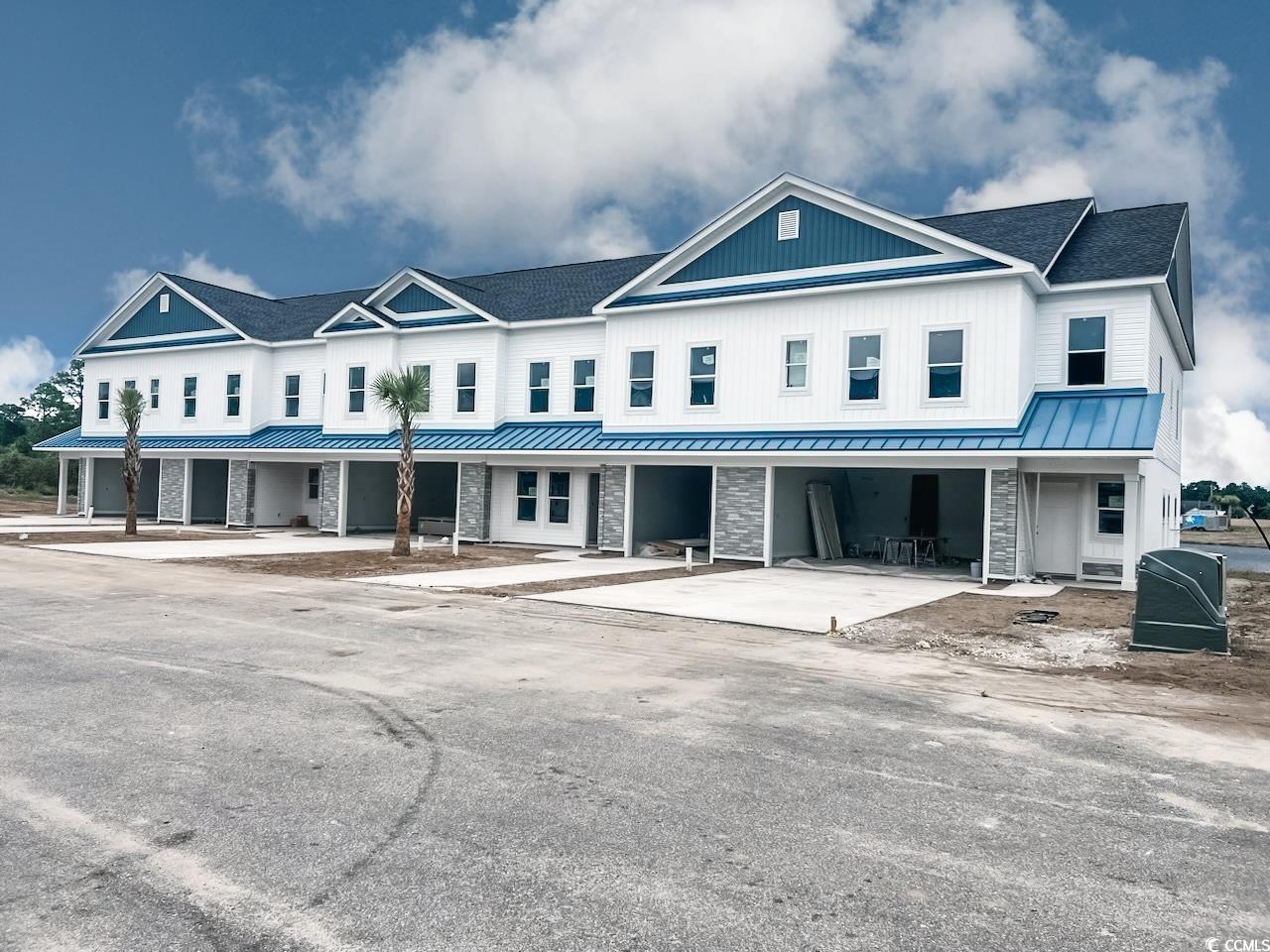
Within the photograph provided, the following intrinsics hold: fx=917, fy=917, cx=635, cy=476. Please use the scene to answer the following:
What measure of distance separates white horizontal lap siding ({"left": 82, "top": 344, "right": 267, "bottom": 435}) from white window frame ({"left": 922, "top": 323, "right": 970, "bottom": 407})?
79.1 ft

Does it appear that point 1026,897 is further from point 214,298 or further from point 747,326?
point 214,298

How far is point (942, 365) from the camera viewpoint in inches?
832

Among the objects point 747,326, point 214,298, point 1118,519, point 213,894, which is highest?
point 214,298

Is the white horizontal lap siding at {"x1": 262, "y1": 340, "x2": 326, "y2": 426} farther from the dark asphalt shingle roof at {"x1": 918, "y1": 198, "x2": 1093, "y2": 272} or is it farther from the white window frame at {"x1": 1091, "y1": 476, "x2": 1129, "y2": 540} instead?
the white window frame at {"x1": 1091, "y1": 476, "x2": 1129, "y2": 540}

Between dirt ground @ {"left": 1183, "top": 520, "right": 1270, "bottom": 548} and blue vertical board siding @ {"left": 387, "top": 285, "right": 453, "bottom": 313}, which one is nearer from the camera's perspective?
blue vertical board siding @ {"left": 387, "top": 285, "right": 453, "bottom": 313}

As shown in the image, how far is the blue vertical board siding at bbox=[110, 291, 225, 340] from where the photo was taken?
35.4m

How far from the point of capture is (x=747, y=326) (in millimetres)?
23719

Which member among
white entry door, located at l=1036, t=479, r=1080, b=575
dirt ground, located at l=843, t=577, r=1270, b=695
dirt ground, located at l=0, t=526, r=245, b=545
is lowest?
dirt ground, located at l=843, t=577, r=1270, b=695

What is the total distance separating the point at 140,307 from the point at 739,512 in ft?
91.2

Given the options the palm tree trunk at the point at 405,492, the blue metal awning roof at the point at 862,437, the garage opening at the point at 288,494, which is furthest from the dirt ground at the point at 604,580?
the garage opening at the point at 288,494

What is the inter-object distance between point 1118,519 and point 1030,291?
552 cm

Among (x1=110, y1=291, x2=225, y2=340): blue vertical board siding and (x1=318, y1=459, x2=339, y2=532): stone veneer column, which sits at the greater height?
(x1=110, y1=291, x2=225, y2=340): blue vertical board siding

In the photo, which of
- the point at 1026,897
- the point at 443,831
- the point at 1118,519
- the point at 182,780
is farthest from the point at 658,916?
the point at 1118,519

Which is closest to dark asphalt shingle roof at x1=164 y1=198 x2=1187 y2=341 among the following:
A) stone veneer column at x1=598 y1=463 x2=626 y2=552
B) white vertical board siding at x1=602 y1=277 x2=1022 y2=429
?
white vertical board siding at x1=602 y1=277 x2=1022 y2=429
